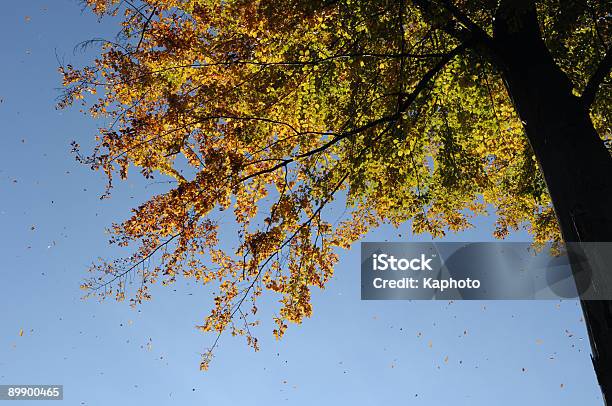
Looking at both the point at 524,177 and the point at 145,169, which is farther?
the point at 524,177

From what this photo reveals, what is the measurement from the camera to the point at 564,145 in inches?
210

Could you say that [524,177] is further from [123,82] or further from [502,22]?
[123,82]

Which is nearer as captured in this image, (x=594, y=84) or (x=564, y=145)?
(x=564, y=145)

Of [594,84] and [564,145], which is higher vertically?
[594,84]

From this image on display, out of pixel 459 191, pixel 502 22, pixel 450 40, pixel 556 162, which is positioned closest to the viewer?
pixel 556 162

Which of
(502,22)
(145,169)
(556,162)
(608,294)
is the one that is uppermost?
(502,22)

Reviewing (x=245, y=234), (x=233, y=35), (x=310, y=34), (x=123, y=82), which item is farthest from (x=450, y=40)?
(x=123, y=82)

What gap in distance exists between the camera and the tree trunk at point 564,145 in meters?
4.62

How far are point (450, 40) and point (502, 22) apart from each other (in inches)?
116

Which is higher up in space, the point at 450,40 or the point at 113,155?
the point at 450,40

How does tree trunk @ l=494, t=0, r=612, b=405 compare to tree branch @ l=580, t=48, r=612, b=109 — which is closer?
tree trunk @ l=494, t=0, r=612, b=405

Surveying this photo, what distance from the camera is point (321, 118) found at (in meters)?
10.0

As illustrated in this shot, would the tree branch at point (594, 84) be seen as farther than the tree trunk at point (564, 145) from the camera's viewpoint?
Yes

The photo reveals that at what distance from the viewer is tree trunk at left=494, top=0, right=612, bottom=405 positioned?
15.2 feet
